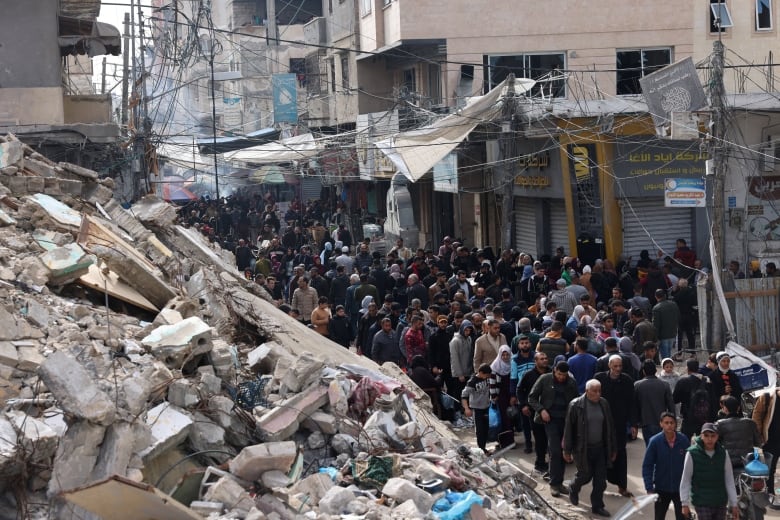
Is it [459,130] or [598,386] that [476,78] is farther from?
[598,386]

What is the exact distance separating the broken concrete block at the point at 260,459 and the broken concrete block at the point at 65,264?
327 centimetres

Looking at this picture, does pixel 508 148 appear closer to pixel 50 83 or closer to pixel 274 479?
pixel 50 83

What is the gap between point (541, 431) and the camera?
1084 cm

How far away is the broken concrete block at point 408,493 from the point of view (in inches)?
277

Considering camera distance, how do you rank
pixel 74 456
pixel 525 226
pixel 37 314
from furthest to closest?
pixel 525 226 → pixel 37 314 → pixel 74 456

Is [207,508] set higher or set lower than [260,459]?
lower

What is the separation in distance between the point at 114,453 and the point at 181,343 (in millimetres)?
1858

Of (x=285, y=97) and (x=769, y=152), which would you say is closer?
(x=769, y=152)

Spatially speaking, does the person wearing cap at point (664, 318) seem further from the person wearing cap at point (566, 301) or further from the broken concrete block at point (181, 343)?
the broken concrete block at point (181, 343)

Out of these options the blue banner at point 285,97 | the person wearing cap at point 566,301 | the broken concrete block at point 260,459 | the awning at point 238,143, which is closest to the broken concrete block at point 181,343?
the broken concrete block at point 260,459

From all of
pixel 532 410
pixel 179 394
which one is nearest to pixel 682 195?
pixel 532 410

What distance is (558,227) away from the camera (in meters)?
23.1

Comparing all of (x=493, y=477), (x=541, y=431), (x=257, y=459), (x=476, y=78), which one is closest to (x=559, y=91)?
(x=476, y=78)

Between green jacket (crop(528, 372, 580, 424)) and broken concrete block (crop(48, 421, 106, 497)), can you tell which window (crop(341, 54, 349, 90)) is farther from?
broken concrete block (crop(48, 421, 106, 497))
